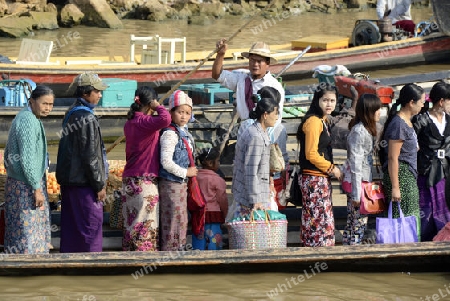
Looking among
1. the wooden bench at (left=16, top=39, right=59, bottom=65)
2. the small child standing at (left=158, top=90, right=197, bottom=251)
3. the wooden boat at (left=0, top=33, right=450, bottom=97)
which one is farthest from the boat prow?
the small child standing at (left=158, top=90, right=197, bottom=251)

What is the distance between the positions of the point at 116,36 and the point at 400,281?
23.8 m

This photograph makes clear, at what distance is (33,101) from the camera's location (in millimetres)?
6520

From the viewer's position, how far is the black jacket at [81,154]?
653 cm

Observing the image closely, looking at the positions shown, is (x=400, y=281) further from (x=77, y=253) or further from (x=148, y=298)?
(x=77, y=253)

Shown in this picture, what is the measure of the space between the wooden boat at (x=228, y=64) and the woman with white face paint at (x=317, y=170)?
8.54 meters

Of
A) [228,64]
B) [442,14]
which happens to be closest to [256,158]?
[228,64]

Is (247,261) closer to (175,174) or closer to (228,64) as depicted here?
(175,174)

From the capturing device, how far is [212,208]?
7.23 meters

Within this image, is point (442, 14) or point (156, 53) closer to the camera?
point (156, 53)

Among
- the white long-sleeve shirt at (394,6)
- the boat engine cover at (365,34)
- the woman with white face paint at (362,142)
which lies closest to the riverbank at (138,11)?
the boat engine cover at (365,34)

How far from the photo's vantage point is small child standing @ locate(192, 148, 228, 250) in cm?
720

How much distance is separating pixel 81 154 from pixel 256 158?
129 centimetres

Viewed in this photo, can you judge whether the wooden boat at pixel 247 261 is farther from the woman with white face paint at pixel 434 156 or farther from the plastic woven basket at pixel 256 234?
the woman with white face paint at pixel 434 156

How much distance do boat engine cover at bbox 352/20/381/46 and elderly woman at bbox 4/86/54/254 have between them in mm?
12440
